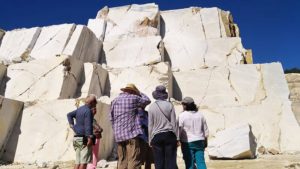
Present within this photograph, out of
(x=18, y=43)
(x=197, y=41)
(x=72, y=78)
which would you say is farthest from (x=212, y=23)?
(x=18, y=43)

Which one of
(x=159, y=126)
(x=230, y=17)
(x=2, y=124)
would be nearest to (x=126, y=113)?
(x=159, y=126)

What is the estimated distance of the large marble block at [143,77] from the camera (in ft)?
31.9

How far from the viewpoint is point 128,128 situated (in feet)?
14.6

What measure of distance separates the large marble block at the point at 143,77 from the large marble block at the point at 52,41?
150cm

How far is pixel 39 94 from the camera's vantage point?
8656 millimetres

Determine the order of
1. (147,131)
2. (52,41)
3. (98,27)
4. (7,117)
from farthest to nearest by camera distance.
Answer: (98,27) → (52,41) → (7,117) → (147,131)

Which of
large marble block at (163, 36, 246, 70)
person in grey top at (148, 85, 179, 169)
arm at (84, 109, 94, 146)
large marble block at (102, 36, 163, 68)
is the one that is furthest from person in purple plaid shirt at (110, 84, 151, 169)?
large marble block at (163, 36, 246, 70)

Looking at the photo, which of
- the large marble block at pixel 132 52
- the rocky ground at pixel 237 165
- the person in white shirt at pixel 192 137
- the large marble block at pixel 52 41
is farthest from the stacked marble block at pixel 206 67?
the person in white shirt at pixel 192 137

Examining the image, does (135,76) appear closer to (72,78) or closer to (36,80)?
(72,78)

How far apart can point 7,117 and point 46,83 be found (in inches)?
56.2

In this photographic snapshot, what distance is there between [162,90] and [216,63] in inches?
268

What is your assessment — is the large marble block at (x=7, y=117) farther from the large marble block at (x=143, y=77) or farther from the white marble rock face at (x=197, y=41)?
the white marble rock face at (x=197, y=41)

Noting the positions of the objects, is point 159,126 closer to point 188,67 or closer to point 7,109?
point 7,109

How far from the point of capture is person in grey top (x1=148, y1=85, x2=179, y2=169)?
441cm
